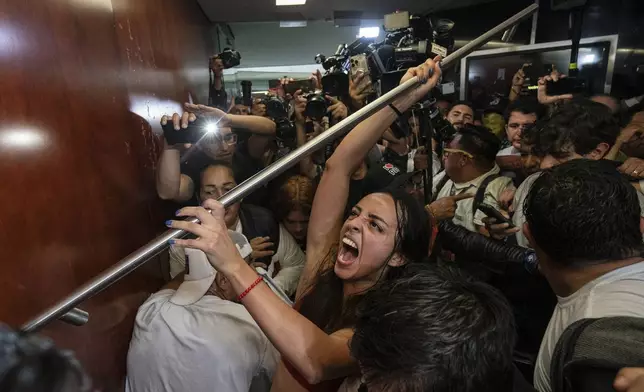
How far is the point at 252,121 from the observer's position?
76.5 inches

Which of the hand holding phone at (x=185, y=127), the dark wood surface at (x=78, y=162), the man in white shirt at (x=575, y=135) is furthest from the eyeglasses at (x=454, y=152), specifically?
the dark wood surface at (x=78, y=162)

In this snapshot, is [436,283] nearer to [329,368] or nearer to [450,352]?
[450,352]

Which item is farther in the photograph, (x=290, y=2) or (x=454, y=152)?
(x=290, y=2)

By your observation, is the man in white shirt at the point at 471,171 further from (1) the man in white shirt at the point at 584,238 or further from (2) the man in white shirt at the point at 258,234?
(1) the man in white shirt at the point at 584,238

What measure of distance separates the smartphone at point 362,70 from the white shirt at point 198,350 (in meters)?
1.11

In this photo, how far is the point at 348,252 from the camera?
126cm

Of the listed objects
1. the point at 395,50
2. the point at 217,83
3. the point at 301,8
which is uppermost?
the point at 301,8

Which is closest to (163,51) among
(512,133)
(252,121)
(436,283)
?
(252,121)

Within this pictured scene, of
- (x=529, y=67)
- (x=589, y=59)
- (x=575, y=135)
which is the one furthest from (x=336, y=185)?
(x=589, y=59)

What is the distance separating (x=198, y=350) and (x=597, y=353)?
102 cm

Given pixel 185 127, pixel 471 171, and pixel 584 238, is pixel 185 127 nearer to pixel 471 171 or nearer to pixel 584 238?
pixel 584 238

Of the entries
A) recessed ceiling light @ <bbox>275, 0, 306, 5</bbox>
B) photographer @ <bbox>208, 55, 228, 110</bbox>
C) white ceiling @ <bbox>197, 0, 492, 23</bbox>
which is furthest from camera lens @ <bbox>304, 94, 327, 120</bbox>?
white ceiling @ <bbox>197, 0, 492, 23</bbox>

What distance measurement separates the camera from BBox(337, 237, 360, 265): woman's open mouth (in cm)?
123

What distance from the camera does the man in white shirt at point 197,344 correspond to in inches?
53.2
